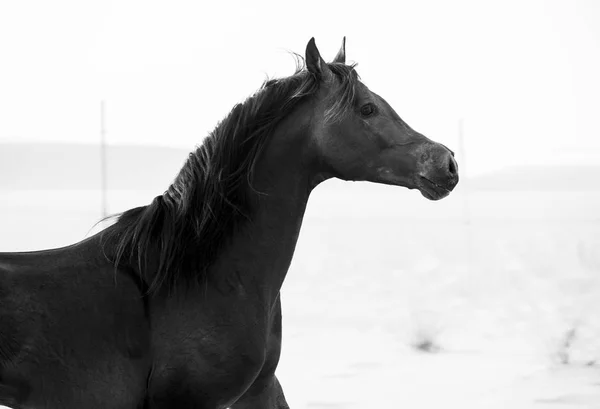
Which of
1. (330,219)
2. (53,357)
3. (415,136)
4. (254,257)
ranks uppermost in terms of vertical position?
(415,136)

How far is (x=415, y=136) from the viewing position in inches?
92.3

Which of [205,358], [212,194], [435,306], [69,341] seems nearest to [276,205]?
[212,194]

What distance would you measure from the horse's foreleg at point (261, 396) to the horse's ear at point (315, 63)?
927 millimetres

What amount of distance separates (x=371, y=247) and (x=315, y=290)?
3.67m

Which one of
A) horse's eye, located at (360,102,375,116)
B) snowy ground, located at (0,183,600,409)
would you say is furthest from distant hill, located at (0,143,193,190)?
horse's eye, located at (360,102,375,116)

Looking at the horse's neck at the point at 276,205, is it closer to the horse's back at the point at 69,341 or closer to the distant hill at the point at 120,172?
the horse's back at the point at 69,341

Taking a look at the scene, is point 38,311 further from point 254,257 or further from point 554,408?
point 554,408

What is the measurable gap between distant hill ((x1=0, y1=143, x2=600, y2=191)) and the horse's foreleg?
21488 millimetres

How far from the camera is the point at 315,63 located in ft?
7.77

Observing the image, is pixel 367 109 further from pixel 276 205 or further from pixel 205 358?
pixel 205 358

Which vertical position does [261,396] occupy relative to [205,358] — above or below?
below

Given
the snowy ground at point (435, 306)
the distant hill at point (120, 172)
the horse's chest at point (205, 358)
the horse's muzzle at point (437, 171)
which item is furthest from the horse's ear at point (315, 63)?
the distant hill at point (120, 172)

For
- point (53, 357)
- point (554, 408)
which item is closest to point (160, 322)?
point (53, 357)

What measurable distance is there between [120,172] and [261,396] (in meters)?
24.9
